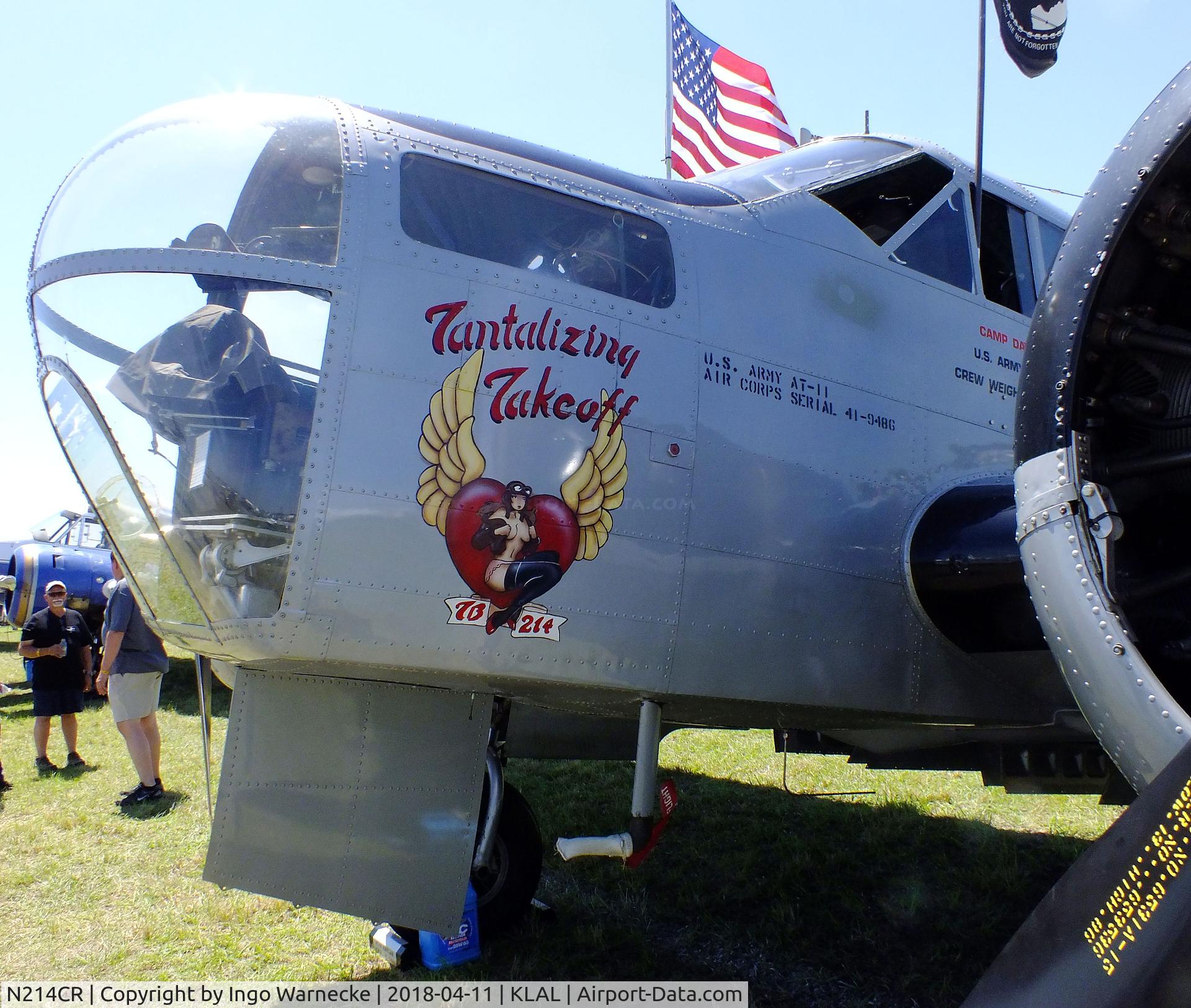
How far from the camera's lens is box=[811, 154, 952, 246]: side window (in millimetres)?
5082

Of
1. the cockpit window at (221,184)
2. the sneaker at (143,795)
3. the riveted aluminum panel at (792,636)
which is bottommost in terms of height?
the sneaker at (143,795)

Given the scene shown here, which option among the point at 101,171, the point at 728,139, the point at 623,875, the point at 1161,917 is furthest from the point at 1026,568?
the point at 728,139

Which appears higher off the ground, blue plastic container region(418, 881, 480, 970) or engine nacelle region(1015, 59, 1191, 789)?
engine nacelle region(1015, 59, 1191, 789)

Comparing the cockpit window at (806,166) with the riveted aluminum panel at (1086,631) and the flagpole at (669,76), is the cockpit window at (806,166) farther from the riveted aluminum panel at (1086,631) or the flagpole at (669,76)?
the flagpole at (669,76)

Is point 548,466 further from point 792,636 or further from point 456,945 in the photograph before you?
point 456,945

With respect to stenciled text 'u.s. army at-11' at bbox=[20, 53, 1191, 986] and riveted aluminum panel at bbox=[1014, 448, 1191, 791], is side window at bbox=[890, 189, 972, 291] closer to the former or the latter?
stenciled text 'u.s. army at-11' at bbox=[20, 53, 1191, 986]

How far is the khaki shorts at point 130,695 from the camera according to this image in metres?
7.80

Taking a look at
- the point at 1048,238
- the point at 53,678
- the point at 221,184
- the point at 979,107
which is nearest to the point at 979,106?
the point at 979,107

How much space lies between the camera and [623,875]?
626cm

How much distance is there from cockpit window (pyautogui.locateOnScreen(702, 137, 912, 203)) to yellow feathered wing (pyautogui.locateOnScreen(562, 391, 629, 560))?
1565 millimetres

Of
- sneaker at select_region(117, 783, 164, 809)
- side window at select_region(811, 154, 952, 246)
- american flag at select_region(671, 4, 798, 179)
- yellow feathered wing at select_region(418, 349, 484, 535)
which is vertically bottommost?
sneaker at select_region(117, 783, 164, 809)

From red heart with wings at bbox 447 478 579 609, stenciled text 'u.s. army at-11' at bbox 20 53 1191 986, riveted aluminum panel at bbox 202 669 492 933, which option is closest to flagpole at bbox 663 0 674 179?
stenciled text 'u.s. army at-11' at bbox 20 53 1191 986

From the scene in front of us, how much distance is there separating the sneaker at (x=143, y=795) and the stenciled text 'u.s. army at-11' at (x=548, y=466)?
14.6 feet

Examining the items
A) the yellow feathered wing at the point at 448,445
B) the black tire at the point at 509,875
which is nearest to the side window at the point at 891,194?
the yellow feathered wing at the point at 448,445
